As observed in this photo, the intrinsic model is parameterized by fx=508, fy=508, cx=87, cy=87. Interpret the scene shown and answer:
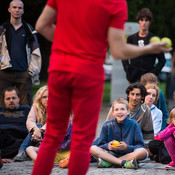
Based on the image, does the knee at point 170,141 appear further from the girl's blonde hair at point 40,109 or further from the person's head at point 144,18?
the person's head at point 144,18

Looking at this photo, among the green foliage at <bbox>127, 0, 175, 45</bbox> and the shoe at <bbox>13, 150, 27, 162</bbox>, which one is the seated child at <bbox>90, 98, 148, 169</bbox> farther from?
the green foliage at <bbox>127, 0, 175, 45</bbox>

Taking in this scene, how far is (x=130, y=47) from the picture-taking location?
3848 mm


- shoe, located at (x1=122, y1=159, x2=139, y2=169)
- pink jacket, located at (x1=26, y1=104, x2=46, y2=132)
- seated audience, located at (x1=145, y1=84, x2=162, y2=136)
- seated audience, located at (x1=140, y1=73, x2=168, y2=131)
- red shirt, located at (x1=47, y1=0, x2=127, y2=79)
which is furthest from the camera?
seated audience, located at (x1=140, y1=73, x2=168, y2=131)

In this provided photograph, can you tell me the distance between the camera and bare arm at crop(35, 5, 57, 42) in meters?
4.04

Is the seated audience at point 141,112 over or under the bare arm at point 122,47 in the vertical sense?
under

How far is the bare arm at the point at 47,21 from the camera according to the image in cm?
404

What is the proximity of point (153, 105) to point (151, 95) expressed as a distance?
0.18 m

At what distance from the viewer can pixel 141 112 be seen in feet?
24.0

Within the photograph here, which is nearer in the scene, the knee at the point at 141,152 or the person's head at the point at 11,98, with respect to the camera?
the knee at the point at 141,152

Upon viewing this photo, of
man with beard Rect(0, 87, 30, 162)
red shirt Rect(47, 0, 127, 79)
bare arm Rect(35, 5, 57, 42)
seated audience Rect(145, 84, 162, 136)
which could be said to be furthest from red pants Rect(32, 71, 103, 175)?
seated audience Rect(145, 84, 162, 136)

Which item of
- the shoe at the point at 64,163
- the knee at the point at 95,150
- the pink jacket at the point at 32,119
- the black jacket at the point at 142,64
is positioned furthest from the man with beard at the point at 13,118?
the black jacket at the point at 142,64

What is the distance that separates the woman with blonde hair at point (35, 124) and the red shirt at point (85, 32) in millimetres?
3121

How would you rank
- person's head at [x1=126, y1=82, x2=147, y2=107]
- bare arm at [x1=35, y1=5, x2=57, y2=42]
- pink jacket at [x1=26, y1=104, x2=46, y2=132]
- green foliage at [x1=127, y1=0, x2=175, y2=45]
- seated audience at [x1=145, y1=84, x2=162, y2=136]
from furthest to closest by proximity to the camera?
1. green foliage at [x1=127, y1=0, x2=175, y2=45]
2. seated audience at [x1=145, y1=84, x2=162, y2=136]
3. person's head at [x1=126, y1=82, x2=147, y2=107]
4. pink jacket at [x1=26, y1=104, x2=46, y2=132]
5. bare arm at [x1=35, y1=5, x2=57, y2=42]

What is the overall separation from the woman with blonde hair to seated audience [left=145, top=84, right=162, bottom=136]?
1.69 m
